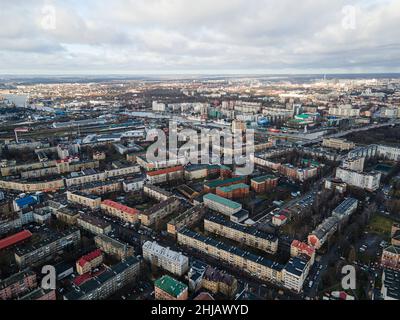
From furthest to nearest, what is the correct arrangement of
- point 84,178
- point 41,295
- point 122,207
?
point 84,178 < point 122,207 < point 41,295

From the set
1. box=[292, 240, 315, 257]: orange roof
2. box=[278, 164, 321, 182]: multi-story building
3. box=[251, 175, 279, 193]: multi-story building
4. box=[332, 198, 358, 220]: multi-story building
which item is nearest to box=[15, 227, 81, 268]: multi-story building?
box=[292, 240, 315, 257]: orange roof

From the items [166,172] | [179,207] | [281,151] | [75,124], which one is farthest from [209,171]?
[75,124]

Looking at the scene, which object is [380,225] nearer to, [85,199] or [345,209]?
[345,209]

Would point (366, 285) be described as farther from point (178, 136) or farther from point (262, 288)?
point (178, 136)

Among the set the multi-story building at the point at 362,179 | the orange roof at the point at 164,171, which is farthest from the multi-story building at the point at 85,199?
the multi-story building at the point at 362,179

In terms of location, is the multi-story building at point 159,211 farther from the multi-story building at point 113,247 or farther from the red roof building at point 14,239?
the red roof building at point 14,239

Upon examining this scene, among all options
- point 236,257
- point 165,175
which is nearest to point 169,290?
point 236,257

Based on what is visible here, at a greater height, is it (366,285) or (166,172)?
(166,172)
